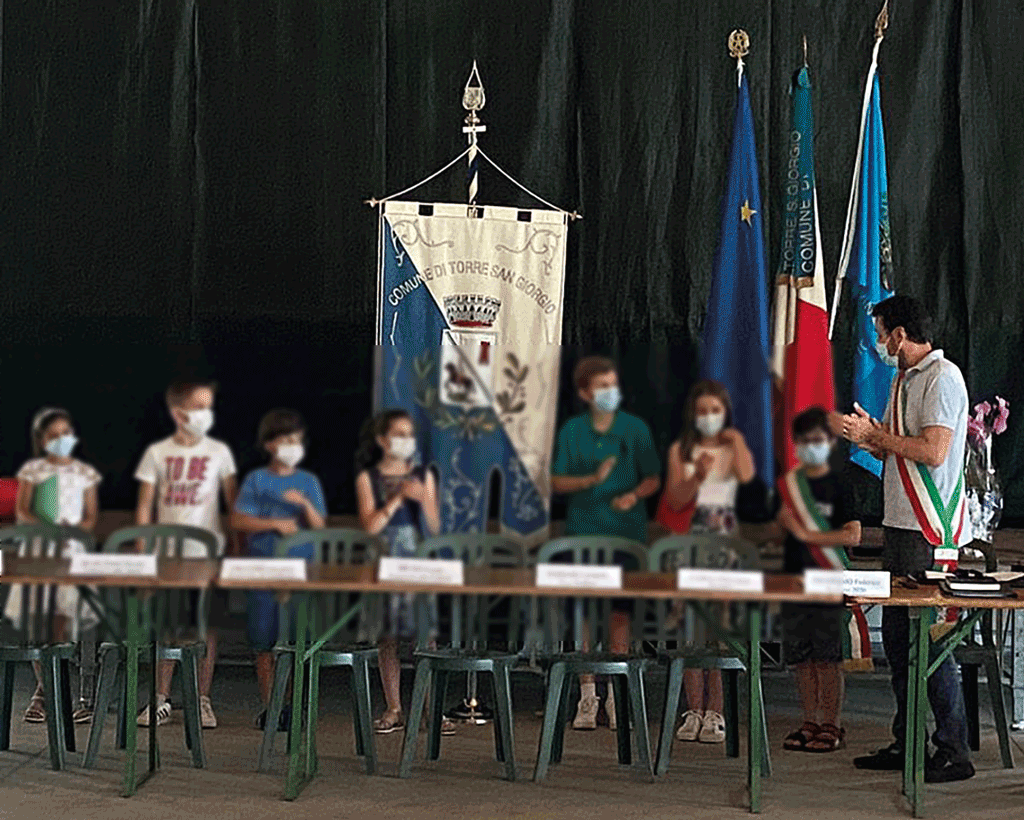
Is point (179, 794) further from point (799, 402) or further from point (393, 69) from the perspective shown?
point (393, 69)

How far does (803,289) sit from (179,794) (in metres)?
3.13

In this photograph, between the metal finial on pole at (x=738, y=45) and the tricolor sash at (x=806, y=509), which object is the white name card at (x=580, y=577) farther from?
the metal finial on pole at (x=738, y=45)

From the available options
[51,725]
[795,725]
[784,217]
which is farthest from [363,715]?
[784,217]

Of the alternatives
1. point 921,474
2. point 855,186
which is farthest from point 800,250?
point 921,474

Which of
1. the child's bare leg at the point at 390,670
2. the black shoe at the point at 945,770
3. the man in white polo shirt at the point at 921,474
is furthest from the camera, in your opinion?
the child's bare leg at the point at 390,670

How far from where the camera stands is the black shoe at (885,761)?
551 cm

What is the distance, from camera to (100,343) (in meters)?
6.98

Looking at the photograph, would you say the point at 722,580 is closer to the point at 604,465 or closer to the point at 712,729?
the point at 604,465

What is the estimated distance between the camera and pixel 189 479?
12.1 ft

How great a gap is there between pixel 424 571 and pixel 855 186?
3.79 metres

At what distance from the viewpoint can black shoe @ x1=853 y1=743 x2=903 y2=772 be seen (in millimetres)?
5512

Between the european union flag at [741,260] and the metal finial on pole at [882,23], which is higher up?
the metal finial on pole at [882,23]

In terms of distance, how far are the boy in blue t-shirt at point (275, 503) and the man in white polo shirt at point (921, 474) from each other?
2.19 meters

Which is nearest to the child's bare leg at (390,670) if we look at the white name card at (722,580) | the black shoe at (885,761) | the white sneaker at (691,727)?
the white sneaker at (691,727)
